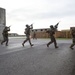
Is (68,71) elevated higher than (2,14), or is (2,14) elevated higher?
(2,14)

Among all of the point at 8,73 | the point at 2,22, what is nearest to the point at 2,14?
the point at 2,22

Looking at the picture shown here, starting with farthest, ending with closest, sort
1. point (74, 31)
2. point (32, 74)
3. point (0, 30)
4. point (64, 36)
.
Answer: point (64, 36), point (0, 30), point (74, 31), point (32, 74)

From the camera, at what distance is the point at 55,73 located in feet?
21.3

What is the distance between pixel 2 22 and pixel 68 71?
28446 mm

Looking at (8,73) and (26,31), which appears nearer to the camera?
(8,73)

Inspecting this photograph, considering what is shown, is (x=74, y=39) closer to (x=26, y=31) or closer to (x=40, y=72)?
(x=26, y=31)

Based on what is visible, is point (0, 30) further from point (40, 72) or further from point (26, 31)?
point (40, 72)

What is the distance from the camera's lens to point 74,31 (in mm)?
15898

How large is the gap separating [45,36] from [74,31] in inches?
1456

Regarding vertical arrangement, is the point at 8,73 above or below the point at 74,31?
below

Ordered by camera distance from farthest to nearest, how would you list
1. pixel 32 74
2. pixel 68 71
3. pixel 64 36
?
pixel 64 36 < pixel 68 71 < pixel 32 74

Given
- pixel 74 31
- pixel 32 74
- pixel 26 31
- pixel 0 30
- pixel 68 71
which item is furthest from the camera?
pixel 0 30

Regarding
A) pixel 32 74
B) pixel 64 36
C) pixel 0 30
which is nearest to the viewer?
pixel 32 74

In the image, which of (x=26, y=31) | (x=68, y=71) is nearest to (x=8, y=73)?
(x=68, y=71)
